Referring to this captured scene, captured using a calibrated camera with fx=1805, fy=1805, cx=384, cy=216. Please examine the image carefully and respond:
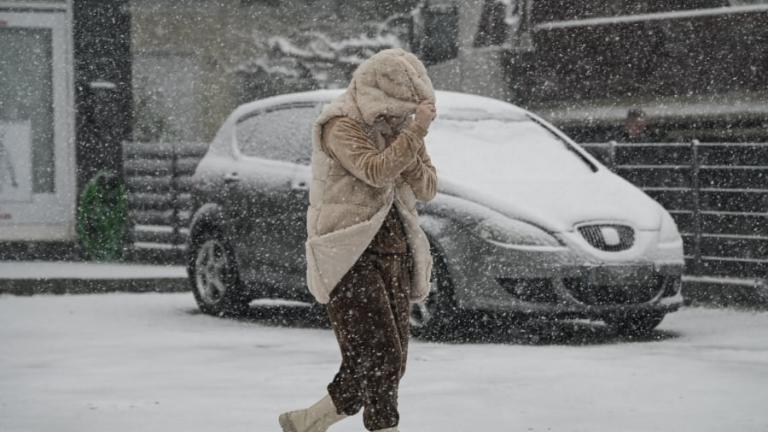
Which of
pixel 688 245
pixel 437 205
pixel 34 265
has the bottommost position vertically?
pixel 34 265

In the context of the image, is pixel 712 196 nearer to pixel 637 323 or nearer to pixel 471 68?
pixel 471 68

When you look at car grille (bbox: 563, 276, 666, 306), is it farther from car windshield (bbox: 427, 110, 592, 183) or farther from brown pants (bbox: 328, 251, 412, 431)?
brown pants (bbox: 328, 251, 412, 431)

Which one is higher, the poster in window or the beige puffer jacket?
the beige puffer jacket

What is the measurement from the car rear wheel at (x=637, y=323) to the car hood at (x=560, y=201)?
0.67 metres

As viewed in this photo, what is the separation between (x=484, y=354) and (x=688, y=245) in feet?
16.2

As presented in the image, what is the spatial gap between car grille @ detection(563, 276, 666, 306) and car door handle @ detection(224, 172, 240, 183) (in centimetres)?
288

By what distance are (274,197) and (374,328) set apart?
607 centimetres

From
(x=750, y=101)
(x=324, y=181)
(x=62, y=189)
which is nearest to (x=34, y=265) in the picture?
(x=62, y=189)

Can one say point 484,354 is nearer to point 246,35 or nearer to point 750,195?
point 750,195

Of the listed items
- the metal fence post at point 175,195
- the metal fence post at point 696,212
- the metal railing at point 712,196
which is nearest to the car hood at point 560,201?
the metal railing at point 712,196

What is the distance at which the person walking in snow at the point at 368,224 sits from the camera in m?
6.68

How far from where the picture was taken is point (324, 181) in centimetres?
677

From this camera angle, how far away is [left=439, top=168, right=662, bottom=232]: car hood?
37.8 ft

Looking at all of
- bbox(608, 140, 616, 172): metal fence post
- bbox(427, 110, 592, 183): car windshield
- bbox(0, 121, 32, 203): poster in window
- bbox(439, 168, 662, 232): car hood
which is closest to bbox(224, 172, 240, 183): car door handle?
bbox(427, 110, 592, 183): car windshield
